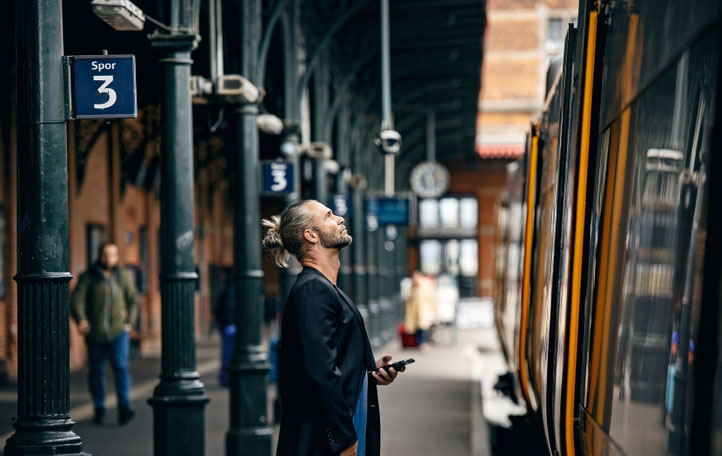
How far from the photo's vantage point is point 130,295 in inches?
517

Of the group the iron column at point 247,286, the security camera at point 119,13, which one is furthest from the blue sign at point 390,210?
the security camera at point 119,13

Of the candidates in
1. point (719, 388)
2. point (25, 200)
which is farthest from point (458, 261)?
point (719, 388)

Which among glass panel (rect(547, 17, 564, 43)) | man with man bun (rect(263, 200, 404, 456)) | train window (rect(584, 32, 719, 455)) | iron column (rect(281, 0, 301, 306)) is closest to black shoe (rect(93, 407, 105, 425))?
iron column (rect(281, 0, 301, 306))

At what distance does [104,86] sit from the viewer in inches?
234

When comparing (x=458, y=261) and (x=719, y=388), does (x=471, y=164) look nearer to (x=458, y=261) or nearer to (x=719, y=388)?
(x=458, y=261)

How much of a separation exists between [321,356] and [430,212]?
41.7m

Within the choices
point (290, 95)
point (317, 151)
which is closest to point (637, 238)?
point (290, 95)

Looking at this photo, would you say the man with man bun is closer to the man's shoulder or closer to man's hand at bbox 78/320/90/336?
the man's shoulder

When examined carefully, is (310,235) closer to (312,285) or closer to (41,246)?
(312,285)

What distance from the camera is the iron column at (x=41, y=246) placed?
5.70m

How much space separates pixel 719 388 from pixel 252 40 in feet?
29.1

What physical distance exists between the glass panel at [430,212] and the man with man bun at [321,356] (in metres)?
41.2

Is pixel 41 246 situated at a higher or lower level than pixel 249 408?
higher

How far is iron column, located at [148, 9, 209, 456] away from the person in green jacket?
4.16 meters
